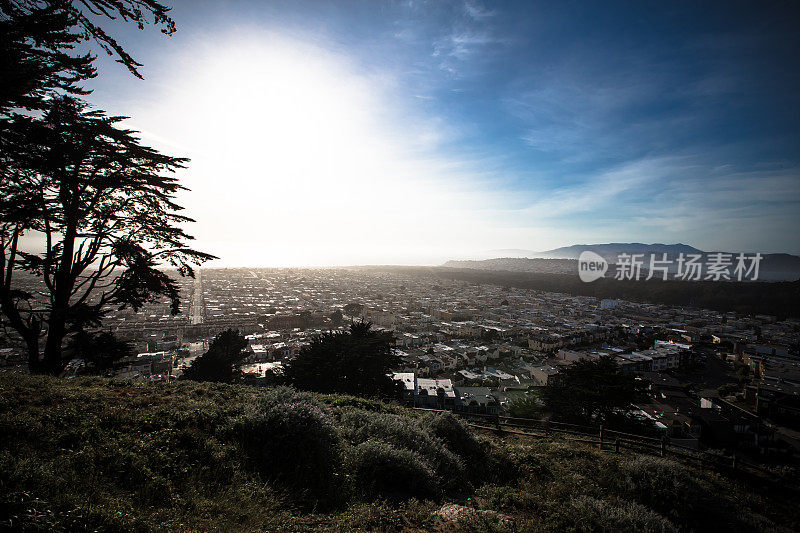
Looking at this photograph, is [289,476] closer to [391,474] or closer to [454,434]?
[391,474]

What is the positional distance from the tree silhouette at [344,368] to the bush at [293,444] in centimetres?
896

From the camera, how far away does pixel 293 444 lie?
5527 mm


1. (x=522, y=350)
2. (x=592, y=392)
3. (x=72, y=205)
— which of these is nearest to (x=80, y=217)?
(x=72, y=205)

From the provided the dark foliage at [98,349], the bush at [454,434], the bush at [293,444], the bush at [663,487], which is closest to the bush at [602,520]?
the bush at [663,487]

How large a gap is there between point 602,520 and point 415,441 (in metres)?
3.29

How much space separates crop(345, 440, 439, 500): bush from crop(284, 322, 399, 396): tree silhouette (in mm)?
9491

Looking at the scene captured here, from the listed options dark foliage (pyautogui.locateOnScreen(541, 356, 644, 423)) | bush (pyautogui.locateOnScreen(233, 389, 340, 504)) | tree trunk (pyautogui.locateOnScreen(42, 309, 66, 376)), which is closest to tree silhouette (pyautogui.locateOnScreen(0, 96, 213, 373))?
tree trunk (pyautogui.locateOnScreen(42, 309, 66, 376))

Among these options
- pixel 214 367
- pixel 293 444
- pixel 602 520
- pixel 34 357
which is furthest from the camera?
pixel 214 367

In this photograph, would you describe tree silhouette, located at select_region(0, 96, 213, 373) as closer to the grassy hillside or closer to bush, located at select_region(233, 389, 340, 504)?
the grassy hillside

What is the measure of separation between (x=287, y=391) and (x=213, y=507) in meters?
3.25

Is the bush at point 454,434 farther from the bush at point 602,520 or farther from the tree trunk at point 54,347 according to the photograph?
the tree trunk at point 54,347

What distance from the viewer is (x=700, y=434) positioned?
19.9 m

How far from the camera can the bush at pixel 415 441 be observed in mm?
6238

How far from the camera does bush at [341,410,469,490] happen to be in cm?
624
